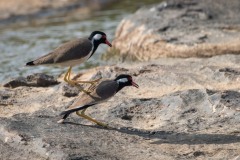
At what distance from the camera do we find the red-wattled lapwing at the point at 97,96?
7.52 meters

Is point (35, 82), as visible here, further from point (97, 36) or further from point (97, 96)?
point (97, 96)

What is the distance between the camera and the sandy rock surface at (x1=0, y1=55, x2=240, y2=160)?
676 cm

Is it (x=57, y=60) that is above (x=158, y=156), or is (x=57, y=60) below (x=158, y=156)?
above

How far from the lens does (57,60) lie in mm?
8383

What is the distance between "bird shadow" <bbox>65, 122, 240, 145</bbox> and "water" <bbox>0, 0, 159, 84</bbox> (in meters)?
4.83

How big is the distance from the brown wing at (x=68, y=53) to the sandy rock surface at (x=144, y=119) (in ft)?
1.92

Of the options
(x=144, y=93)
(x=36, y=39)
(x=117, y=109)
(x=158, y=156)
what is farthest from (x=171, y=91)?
(x=36, y=39)

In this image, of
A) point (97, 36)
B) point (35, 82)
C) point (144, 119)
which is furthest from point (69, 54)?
point (35, 82)

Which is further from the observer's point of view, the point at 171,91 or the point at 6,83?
the point at 6,83

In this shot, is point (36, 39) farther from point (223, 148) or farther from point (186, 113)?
point (223, 148)

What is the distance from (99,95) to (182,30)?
5.19 meters

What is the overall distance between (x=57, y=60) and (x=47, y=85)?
1.39m

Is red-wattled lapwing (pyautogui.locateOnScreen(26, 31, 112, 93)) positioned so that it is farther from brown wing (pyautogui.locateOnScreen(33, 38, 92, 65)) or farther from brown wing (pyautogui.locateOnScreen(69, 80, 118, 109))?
brown wing (pyautogui.locateOnScreen(69, 80, 118, 109))

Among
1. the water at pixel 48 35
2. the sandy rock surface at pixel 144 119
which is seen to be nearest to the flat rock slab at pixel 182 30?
the water at pixel 48 35
